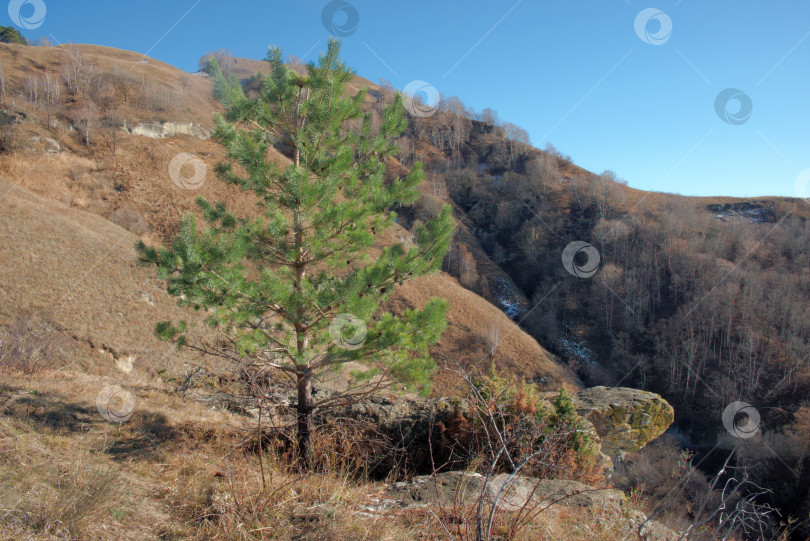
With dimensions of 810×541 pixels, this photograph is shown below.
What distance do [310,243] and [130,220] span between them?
80.5 ft

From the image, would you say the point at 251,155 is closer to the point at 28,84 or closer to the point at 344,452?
the point at 344,452

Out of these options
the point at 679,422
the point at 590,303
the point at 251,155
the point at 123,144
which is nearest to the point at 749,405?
the point at 679,422

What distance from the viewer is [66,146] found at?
28.1m

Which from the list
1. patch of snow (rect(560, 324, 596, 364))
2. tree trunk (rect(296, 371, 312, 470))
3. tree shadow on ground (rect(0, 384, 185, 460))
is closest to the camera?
tree shadow on ground (rect(0, 384, 185, 460))

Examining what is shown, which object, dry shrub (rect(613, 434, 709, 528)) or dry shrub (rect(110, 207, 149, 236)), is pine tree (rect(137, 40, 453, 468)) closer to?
dry shrub (rect(613, 434, 709, 528))

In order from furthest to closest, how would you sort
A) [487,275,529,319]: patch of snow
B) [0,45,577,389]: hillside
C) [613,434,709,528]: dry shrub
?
[487,275,529,319]: patch of snow < [613,434,709,528]: dry shrub < [0,45,577,389]: hillside

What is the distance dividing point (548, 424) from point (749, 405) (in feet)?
108

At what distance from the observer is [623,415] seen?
11836 millimetres

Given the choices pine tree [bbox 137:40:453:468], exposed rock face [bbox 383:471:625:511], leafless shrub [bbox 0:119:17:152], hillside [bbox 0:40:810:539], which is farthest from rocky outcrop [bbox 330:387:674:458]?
leafless shrub [bbox 0:119:17:152]

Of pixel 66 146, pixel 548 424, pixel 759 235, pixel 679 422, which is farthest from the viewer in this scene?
pixel 759 235

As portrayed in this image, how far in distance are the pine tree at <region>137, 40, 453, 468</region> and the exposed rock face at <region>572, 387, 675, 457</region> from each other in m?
8.38

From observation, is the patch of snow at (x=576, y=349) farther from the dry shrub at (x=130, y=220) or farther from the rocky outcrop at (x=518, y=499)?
the dry shrub at (x=130, y=220)

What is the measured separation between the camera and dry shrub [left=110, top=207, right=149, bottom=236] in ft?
78.5

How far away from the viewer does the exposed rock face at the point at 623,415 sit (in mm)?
11646
